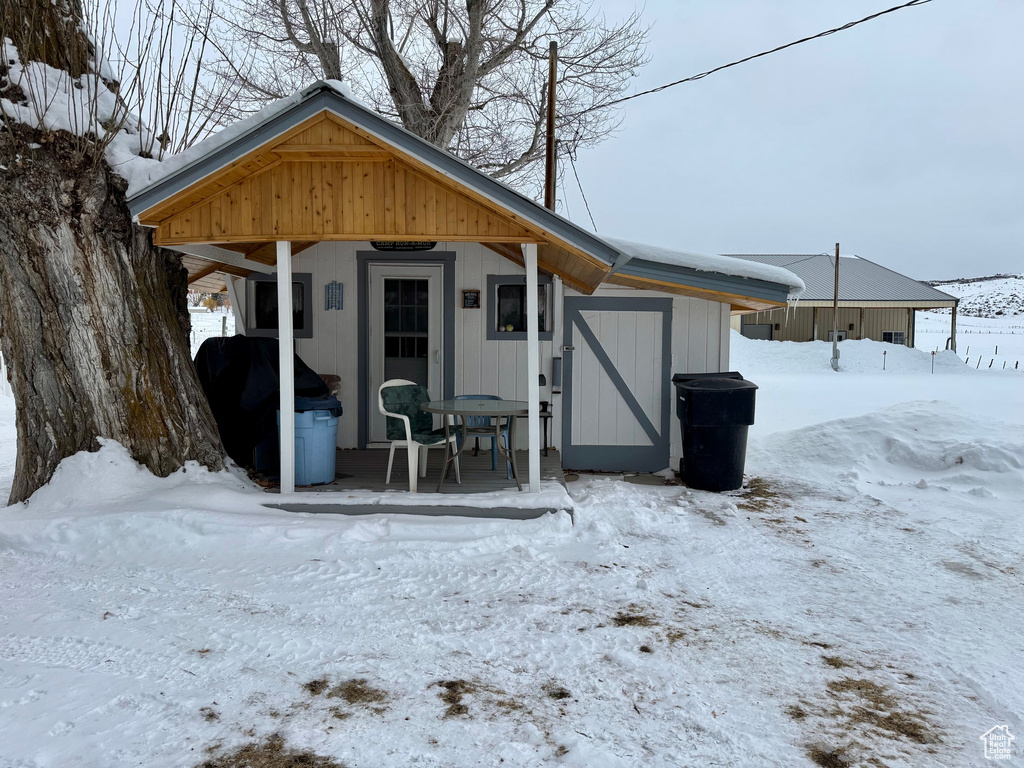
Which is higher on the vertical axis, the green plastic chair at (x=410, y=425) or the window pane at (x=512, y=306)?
the window pane at (x=512, y=306)

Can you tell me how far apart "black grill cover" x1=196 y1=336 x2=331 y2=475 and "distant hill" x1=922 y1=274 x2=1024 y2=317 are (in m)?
45.7

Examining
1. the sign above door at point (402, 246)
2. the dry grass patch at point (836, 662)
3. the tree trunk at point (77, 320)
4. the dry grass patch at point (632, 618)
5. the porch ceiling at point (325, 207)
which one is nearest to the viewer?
the dry grass patch at point (836, 662)

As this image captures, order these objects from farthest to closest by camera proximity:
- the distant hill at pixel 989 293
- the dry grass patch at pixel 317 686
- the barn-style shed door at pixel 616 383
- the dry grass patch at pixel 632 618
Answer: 1. the distant hill at pixel 989 293
2. the barn-style shed door at pixel 616 383
3. the dry grass patch at pixel 632 618
4. the dry grass patch at pixel 317 686

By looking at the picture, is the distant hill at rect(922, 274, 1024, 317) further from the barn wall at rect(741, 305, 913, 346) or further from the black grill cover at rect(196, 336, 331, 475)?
the black grill cover at rect(196, 336, 331, 475)

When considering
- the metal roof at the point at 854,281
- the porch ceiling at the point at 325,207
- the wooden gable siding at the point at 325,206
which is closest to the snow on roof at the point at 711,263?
the porch ceiling at the point at 325,207

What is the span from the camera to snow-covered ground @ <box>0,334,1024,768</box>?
93.2 inches

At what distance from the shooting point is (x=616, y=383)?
6996mm

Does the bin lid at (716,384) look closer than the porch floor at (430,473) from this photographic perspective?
No

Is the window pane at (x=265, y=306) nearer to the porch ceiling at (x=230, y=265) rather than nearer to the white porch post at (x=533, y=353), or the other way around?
the porch ceiling at (x=230, y=265)

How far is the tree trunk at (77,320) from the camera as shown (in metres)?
4.57

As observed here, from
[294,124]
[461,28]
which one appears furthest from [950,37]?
[294,124]

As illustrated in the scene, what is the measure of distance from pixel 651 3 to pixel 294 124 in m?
8.66

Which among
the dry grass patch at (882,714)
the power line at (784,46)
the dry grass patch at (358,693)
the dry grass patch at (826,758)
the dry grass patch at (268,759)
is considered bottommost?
the dry grass patch at (882,714)

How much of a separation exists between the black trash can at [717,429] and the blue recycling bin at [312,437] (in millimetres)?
3365
